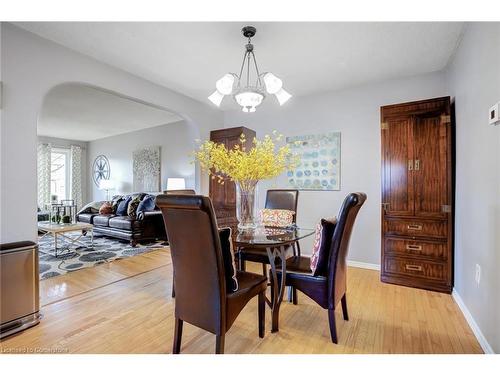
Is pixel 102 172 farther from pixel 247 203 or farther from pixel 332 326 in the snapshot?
pixel 332 326

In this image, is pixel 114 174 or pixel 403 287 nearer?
pixel 403 287

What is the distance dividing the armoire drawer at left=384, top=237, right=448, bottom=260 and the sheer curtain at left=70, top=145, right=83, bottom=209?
27.0ft

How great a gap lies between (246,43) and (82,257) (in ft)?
12.2

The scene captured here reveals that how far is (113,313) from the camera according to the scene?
7.18 feet

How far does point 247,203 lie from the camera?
2.28 m

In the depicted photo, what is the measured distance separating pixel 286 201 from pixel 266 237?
4.07 ft

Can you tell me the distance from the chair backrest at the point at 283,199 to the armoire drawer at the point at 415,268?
3.97ft

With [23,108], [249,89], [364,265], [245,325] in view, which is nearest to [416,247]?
[364,265]

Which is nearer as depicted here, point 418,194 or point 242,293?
point 242,293

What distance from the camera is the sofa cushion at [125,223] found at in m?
4.57

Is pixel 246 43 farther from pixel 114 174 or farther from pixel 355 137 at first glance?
pixel 114 174

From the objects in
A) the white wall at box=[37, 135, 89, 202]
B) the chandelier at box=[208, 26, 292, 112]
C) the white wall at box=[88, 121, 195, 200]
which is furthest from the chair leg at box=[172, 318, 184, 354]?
the white wall at box=[37, 135, 89, 202]

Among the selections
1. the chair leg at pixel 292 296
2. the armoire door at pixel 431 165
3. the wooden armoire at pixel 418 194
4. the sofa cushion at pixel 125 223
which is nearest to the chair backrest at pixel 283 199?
the chair leg at pixel 292 296
